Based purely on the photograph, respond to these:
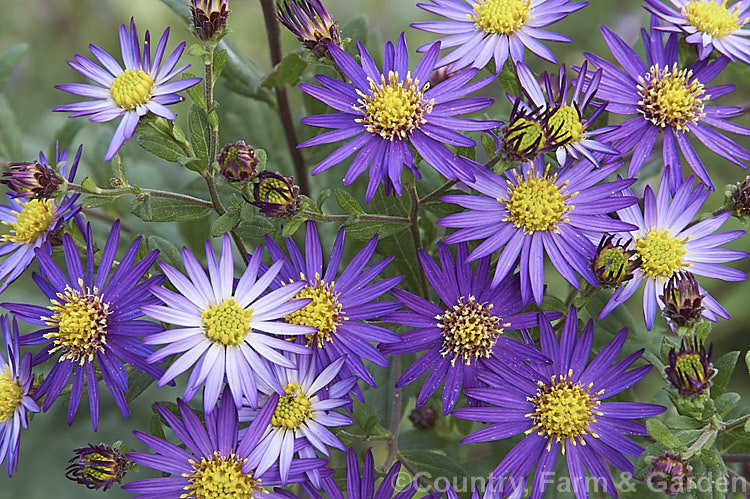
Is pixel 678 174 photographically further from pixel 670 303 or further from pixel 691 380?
pixel 691 380

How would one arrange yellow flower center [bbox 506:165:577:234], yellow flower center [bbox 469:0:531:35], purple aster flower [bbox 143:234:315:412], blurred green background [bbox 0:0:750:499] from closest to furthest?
1. purple aster flower [bbox 143:234:315:412]
2. yellow flower center [bbox 506:165:577:234]
3. yellow flower center [bbox 469:0:531:35]
4. blurred green background [bbox 0:0:750:499]

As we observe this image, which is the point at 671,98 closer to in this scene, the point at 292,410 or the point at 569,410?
the point at 569,410

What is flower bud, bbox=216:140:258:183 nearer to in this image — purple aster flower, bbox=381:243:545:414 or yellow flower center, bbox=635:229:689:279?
purple aster flower, bbox=381:243:545:414

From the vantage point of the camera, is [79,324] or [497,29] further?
[497,29]

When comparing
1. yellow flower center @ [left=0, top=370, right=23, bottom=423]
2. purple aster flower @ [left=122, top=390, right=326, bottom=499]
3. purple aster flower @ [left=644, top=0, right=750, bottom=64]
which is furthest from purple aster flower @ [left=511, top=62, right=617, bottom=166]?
yellow flower center @ [left=0, top=370, right=23, bottom=423]

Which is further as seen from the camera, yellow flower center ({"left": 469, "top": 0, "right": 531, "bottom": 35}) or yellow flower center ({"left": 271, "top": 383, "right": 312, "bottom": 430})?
yellow flower center ({"left": 469, "top": 0, "right": 531, "bottom": 35})

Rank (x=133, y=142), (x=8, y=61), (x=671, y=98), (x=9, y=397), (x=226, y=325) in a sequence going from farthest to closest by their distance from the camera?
(x=133, y=142)
(x=8, y=61)
(x=671, y=98)
(x=9, y=397)
(x=226, y=325)

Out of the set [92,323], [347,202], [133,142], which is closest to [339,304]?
[347,202]
